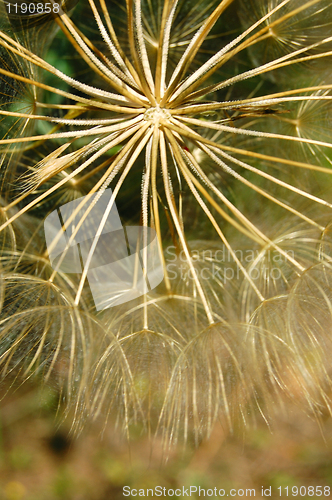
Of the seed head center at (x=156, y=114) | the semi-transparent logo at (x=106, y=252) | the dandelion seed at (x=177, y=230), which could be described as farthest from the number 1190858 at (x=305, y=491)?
the seed head center at (x=156, y=114)

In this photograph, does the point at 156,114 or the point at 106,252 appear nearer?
the point at 156,114

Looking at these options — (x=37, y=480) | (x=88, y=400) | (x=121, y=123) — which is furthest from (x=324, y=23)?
(x=37, y=480)

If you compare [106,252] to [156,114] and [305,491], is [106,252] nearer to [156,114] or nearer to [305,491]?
[156,114]

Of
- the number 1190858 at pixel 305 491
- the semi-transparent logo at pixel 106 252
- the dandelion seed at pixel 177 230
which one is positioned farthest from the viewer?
the number 1190858 at pixel 305 491

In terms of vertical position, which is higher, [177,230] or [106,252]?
[106,252]

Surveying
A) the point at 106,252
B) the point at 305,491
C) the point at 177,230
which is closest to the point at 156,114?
the point at 177,230

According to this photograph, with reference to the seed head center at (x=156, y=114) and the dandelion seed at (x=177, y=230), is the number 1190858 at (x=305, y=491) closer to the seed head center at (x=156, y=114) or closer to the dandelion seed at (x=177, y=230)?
the dandelion seed at (x=177, y=230)

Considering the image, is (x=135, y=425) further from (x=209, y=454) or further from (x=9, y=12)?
(x=9, y=12)
